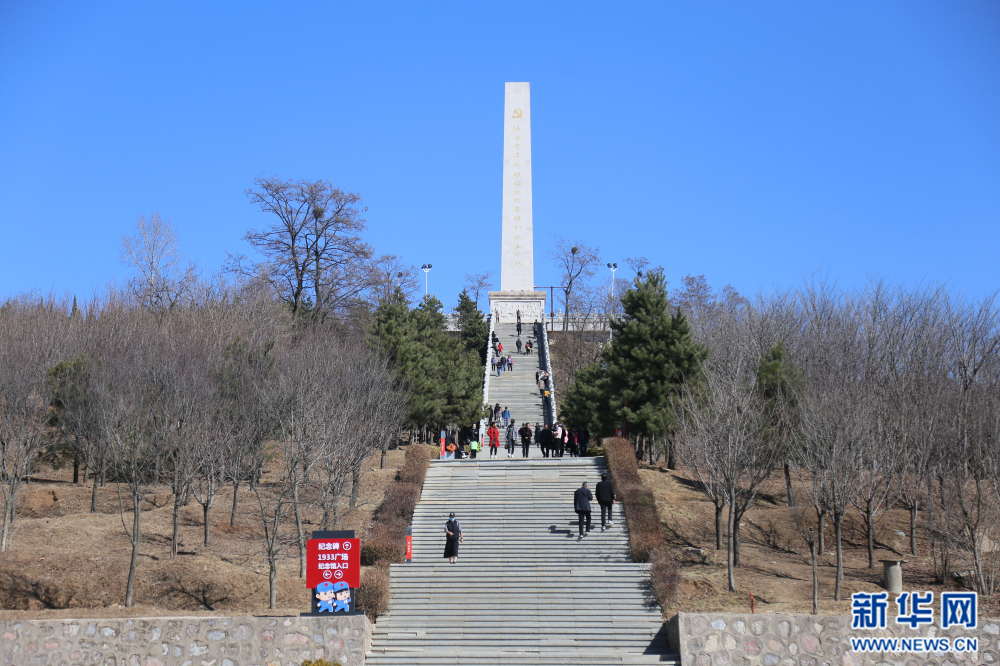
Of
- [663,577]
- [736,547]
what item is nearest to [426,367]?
[736,547]

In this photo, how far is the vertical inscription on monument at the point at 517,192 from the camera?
55812 mm

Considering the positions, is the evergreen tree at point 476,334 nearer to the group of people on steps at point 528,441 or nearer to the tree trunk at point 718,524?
the group of people on steps at point 528,441

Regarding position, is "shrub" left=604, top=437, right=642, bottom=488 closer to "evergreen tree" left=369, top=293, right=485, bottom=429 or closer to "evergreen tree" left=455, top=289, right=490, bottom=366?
"evergreen tree" left=369, top=293, right=485, bottom=429

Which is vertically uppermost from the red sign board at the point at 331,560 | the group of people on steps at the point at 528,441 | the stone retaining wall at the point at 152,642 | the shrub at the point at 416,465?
the group of people on steps at the point at 528,441

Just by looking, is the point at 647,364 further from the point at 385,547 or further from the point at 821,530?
the point at 385,547

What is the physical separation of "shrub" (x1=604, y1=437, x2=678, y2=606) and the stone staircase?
0.34 meters

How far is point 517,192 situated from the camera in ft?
183

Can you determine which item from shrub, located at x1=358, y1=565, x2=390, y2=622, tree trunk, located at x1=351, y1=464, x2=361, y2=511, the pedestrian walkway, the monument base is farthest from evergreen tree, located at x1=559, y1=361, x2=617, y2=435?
the monument base

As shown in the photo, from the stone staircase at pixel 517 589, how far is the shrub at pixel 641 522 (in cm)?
34

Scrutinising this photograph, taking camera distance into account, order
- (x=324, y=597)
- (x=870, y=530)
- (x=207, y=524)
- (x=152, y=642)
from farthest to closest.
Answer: (x=207, y=524) < (x=870, y=530) < (x=324, y=597) < (x=152, y=642)

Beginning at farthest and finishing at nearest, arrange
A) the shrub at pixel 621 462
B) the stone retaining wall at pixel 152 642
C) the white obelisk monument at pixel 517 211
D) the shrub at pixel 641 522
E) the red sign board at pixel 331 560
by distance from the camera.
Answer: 1. the white obelisk monument at pixel 517 211
2. the shrub at pixel 621 462
3. the shrub at pixel 641 522
4. the red sign board at pixel 331 560
5. the stone retaining wall at pixel 152 642

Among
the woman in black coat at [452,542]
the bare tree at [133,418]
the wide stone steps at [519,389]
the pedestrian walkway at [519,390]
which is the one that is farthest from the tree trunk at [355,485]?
the wide stone steps at [519,389]

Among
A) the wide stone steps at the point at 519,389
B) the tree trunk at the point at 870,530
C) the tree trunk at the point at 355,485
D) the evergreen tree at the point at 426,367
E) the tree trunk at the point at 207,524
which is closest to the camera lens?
the tree trunk at the point at 870,530

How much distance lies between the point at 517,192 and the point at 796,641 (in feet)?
141
